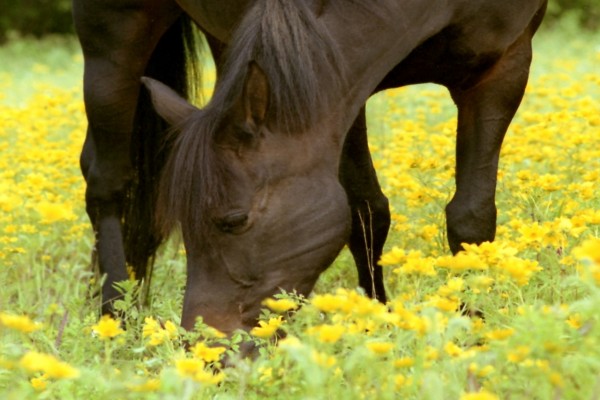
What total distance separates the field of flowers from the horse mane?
38 centimetres

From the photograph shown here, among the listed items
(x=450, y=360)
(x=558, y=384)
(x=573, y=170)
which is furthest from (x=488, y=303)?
(x=573, y=170)

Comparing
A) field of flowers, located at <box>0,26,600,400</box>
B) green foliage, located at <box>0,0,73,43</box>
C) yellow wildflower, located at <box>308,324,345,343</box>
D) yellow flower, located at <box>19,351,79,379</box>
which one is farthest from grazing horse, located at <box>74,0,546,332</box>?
green foliage, located at <box>0,0,73,43</box>

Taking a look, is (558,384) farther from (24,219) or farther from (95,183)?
(24,219)

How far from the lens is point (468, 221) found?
14.7ft

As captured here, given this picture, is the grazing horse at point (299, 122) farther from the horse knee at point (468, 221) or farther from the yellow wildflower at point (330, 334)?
the yellow wildflower at point (330, 334)

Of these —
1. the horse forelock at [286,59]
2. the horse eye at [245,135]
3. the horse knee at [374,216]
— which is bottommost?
the horse knee at [374,216]

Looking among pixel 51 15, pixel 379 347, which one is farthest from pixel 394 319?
pixel 51 15

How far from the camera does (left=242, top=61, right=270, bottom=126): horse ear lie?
11.1ft

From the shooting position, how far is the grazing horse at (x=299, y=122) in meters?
3.49

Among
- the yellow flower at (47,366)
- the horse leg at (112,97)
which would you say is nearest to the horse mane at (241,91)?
the yellow flower at (47,366)

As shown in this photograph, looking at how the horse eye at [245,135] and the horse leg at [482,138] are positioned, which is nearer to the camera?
the horse eye at [245,135]

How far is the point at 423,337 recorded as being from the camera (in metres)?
2.59

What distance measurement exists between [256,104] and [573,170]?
8.24ft

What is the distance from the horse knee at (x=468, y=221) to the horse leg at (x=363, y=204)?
51 cm
